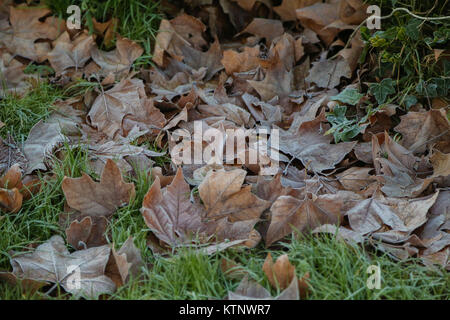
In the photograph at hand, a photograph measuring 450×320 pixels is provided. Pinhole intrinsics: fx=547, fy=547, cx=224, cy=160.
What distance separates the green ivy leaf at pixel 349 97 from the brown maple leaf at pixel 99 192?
98cm

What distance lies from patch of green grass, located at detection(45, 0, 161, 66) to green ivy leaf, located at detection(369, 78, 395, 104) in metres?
1.20

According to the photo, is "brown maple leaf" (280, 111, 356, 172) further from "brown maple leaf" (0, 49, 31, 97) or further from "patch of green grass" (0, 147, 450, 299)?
"brown maple leaf" (0, 49, 31, 97)

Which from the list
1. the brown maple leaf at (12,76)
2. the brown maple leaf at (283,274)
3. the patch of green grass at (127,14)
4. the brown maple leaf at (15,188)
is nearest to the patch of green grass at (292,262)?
the brown maple leaf at (283,274)

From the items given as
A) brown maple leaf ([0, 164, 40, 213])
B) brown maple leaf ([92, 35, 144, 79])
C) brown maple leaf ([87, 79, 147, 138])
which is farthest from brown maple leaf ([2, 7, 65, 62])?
brown maple leaf ([0, 164, 40, 213])

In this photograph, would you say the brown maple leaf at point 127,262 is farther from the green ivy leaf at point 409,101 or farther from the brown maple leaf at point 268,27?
the brown maple leaf at point 268,27

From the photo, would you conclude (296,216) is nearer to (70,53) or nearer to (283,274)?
(283,274)

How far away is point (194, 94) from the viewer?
247 centimetres

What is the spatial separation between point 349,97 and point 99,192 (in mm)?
1123

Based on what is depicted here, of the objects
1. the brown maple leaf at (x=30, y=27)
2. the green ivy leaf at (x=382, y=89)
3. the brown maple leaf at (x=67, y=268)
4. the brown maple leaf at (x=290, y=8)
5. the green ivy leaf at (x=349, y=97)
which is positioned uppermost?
the brown maple leaf at (x=290, y=8)

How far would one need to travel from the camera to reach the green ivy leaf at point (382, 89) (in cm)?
229

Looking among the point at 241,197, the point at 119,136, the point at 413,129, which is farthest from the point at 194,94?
the point at 413,129

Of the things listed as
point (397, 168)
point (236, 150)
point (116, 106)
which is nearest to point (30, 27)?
point (116, 106)

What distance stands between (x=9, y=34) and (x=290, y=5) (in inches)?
59.8

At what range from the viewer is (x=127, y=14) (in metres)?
2.97
